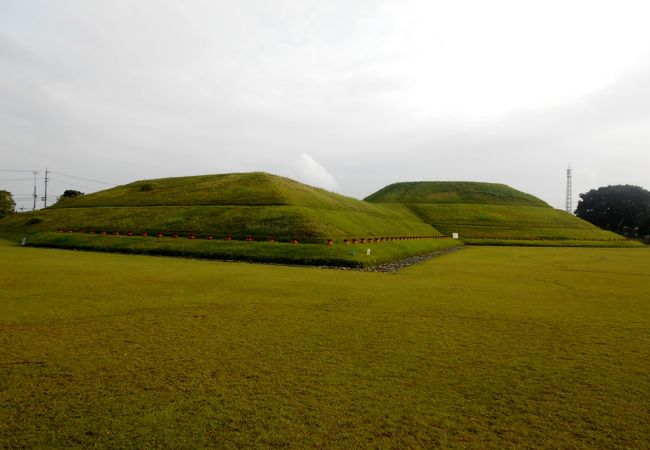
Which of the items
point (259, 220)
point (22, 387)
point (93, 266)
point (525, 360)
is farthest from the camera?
point (259, 220)

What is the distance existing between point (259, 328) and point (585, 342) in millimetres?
8330

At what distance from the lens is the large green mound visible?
1663 inches

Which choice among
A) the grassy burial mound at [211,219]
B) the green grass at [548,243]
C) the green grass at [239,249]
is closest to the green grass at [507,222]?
the green grass at [548,243]

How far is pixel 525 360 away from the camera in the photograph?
8.45m

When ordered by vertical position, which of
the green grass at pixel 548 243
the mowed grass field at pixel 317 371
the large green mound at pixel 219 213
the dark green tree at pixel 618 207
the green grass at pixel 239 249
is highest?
the dark green tree at pixel 618 207

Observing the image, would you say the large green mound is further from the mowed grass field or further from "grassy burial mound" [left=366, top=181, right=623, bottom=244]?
the mowed grass field

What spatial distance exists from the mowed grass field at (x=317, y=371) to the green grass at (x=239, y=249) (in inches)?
606

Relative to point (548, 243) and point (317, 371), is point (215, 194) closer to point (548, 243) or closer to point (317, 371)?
point (317, 371)

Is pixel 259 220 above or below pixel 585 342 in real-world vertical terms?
above

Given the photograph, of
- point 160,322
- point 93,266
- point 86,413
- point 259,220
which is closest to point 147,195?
point 259,220

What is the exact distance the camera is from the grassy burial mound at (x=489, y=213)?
8056 centimetres

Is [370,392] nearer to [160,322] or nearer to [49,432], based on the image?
[49,432]

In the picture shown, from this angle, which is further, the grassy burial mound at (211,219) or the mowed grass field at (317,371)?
the grassy burial mound at (211,219)

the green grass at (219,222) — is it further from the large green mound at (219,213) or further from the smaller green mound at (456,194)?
the smaller green mound at (456,194)
